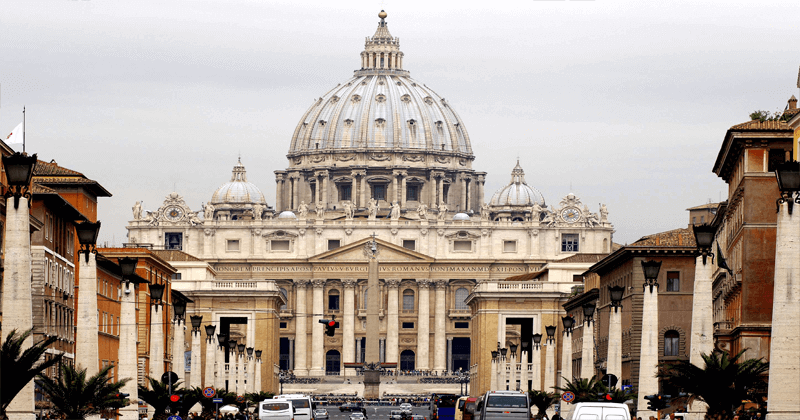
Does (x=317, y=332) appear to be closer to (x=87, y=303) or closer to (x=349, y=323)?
(x=349, y=323)

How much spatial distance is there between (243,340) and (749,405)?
109097mm

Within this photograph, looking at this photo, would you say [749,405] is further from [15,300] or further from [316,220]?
[316,220]

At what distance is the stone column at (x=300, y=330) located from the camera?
180m

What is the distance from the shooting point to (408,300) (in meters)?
186

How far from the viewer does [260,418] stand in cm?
5962

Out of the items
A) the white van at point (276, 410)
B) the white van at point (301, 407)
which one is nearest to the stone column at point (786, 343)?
the white van at point (276, 410)

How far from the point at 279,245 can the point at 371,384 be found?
50.0 meters

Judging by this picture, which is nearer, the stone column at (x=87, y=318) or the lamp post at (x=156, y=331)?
the stone column at (x=87, y=318)

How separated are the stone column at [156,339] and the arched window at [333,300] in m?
129

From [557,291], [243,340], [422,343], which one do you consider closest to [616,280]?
[557,291]

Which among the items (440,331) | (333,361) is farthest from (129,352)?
(333,361)

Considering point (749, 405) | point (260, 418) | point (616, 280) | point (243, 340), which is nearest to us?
point (749, 405)

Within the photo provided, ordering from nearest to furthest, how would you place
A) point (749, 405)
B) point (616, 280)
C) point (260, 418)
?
point (749, 405) → point (260, 418) → point (616, 280)

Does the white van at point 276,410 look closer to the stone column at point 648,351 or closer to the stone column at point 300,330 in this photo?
the stone column at point 648,351
